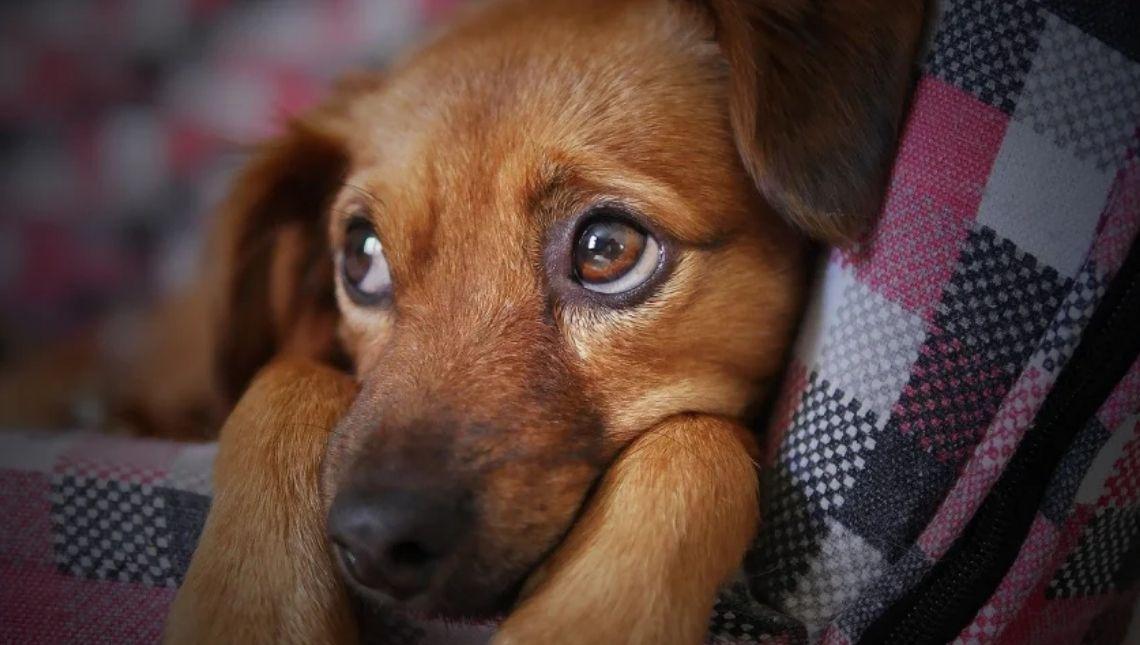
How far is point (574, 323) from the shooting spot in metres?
Result: 1.34

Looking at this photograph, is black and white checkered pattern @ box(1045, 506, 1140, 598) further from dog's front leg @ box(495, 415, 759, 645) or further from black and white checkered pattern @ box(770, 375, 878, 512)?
dog's front leg @ box(495, 415, 759, 645)

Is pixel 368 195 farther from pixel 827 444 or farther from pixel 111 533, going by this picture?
pixel 827 444

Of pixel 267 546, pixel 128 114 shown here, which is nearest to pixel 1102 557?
pixel 267 546

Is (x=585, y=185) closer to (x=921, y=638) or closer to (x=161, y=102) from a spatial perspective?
(x=921, y=638)

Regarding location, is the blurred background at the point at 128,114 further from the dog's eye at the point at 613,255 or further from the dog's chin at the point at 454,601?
the dog's chin at the point at 454,601

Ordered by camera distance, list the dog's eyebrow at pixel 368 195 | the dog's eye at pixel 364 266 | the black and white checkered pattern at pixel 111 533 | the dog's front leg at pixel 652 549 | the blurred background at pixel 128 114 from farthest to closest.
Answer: the blurred background at pixel 128 114 < the dog's eye at pixel 364 266 < the dog's eyebrow at pixel 368 195 < the black and white checkered pattern at pixel 111 533 < the dog's front leg at pixel 652 549

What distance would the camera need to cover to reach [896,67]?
4.11 feet

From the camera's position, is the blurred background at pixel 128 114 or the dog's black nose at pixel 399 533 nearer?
the dog's black nose at pixel 399 533

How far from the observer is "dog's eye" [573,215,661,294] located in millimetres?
1338

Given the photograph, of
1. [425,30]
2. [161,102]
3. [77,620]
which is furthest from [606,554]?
[161,102]

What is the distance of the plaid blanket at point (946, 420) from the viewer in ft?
3.56

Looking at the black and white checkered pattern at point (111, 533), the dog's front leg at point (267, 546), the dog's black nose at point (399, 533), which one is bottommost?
the black and white checkered pattern at point (111, 533)

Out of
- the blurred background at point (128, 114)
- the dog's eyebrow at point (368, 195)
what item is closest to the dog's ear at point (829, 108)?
the dog's eyebrow at point (368, 195)

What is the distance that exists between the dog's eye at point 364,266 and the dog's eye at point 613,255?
405 millimetres
